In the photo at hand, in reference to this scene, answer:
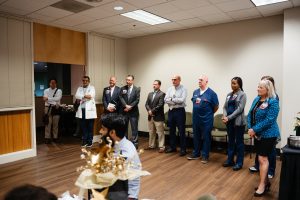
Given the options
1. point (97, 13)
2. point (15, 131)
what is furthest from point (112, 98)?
point (15, 131)

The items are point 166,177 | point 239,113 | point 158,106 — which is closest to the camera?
point 166,177

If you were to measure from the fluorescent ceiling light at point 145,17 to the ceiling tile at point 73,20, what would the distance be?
0.84 m

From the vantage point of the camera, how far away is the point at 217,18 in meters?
5.02

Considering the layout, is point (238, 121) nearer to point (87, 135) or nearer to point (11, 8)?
point (87, 135)

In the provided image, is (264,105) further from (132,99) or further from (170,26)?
(170,26)

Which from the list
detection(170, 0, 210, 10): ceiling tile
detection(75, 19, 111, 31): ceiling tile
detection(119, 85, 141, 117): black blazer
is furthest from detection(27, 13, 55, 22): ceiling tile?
detection(170, 0, 210, 10): ceiling tile

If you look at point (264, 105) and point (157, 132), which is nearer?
point (264, 105)

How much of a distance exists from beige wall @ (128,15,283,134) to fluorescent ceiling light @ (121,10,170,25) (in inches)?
37.7

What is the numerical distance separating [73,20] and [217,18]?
9.71 feet

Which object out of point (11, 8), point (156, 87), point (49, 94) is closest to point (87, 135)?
point (49, 94)

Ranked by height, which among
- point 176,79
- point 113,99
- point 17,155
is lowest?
point 17,155

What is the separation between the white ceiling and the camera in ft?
13.3

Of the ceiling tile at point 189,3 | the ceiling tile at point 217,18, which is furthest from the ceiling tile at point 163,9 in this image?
the ceiling tile at point 217,18

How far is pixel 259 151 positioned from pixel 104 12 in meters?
3.48
